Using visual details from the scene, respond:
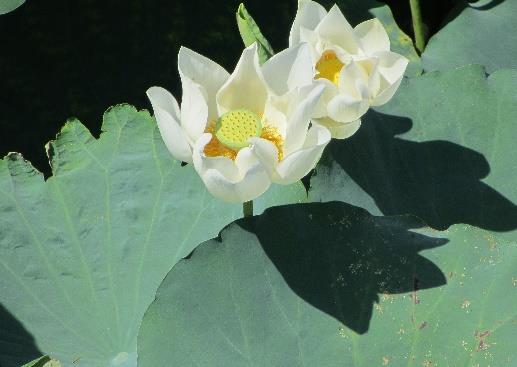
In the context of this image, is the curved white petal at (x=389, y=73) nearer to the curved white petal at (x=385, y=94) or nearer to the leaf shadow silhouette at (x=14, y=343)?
the curved white petal at (x=385, y=94)

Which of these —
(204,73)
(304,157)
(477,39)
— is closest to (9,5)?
(204,73)

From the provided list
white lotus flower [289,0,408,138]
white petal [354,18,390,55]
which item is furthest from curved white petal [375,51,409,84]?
white petal [354,18,390,55]

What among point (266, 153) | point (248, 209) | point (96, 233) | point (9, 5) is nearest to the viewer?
point (266, 153)

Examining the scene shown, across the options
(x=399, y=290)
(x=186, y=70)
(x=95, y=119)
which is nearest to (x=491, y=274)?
(x=399, y=290)

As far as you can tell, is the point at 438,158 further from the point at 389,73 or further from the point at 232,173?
the point at 232,173

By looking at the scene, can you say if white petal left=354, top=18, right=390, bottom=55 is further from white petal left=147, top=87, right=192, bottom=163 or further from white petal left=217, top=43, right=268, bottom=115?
white petal left=147, top=87, right=192, bottom=163
